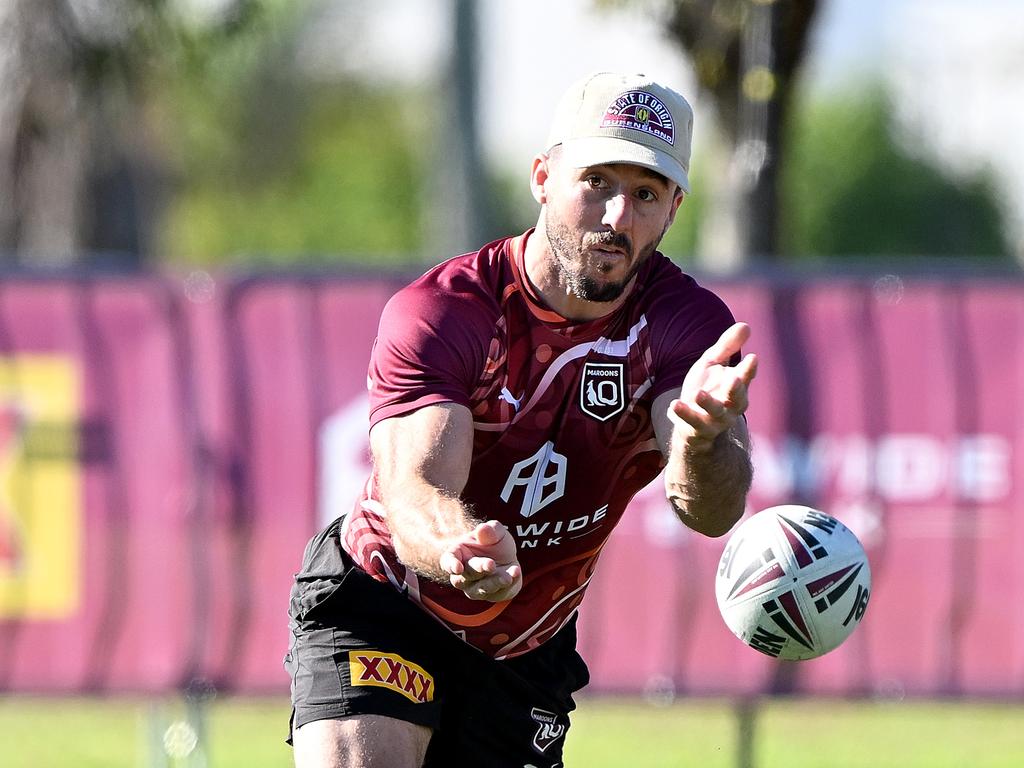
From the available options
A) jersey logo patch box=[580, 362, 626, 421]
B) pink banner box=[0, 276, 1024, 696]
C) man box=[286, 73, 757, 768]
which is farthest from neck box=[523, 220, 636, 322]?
pink banner box=[0, 276, 1024, 696]

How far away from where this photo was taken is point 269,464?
893 cm

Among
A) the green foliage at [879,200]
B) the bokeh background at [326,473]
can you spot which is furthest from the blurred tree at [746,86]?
the green foliage at [879,200]

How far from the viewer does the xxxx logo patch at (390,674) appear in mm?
5113

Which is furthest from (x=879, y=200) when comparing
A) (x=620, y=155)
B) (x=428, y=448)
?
(x=428, y=448)

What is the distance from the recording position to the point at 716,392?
4.45m

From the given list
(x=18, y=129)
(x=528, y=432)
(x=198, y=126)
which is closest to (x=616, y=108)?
(x=528, y=432)

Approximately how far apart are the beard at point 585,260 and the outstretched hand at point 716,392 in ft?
1.88

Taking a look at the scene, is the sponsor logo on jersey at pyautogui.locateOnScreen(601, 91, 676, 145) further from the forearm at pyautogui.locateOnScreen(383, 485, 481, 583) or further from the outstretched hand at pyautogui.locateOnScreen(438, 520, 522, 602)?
the outstretched hand at pyautogui.locateOnScreen(438, 520, 522, 602)

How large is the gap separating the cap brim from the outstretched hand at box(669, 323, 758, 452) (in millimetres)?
668

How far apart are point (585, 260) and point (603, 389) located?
0.41 meters

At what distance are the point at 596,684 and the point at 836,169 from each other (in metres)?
37.4

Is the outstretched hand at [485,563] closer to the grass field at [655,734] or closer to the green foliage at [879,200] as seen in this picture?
the grass field at [655,734]

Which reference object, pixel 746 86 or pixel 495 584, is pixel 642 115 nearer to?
pixel 495 584

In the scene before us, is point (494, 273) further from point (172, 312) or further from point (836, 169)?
point (836, 169)
